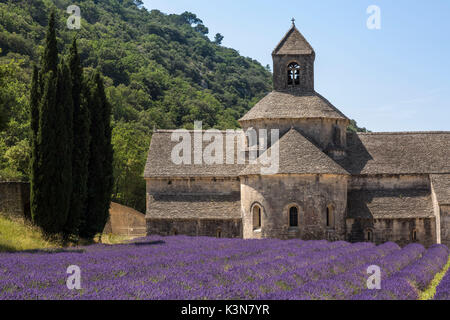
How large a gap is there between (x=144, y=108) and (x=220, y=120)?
12.6 meters

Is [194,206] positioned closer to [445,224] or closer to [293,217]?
[293,217]

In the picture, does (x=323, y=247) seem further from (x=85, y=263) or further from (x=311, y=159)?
(x=85, y=263)

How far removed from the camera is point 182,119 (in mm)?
94062

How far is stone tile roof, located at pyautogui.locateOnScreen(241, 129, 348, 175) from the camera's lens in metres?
39.8

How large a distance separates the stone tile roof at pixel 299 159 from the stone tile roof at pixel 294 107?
263 cm

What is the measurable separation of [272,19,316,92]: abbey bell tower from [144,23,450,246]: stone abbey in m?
0.08

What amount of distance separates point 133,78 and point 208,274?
282 feet

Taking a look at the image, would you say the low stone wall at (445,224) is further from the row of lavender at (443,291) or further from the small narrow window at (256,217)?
the row of lavender at (443,291)

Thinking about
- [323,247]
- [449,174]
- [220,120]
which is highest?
[220,120]

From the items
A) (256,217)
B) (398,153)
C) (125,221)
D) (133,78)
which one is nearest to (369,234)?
(398,153)

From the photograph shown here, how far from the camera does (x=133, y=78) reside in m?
102

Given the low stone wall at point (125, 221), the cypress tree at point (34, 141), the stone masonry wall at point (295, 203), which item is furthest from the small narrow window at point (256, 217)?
the cypress tree at point (34, 141)

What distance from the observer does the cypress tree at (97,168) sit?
116ft
